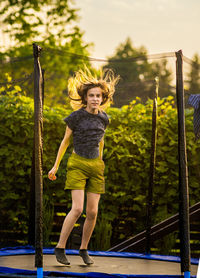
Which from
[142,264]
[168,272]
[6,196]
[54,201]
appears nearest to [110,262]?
[142,264]

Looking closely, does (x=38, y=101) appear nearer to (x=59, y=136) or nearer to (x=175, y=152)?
(x=59, y=136)

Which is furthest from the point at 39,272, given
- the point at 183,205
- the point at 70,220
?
the point at 183,205

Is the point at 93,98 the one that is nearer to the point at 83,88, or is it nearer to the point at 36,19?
the point at 83,88

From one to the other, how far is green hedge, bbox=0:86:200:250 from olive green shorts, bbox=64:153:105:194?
4.41ft

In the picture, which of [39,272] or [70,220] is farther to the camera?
[70,220]

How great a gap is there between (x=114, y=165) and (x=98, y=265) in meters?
1.49

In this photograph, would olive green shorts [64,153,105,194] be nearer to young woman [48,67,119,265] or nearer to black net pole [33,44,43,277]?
young woman [48,67,119,265]

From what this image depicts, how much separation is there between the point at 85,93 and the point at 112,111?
56.3 inches

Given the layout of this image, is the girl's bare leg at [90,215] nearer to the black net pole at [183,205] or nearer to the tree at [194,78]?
the black net pole at [183,205]

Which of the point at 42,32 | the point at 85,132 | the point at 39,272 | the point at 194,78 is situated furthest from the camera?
the point at 42,32

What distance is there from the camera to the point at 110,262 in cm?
366

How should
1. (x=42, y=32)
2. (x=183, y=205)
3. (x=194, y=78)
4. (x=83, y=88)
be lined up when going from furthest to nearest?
(x=42, y=32) < (x=194, y=78) < (x=83, y=88) < (x=183, y=205)

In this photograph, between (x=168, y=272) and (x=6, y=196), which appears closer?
(x=168, y=272)

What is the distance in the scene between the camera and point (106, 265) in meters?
3.47
